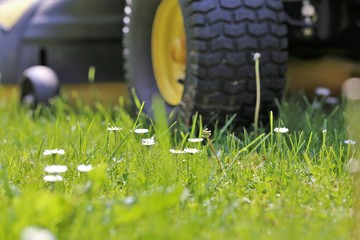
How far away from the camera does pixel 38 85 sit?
10.3 ft

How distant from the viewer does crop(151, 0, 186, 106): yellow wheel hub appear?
2.53 metres

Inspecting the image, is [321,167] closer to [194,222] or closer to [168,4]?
[194,222]

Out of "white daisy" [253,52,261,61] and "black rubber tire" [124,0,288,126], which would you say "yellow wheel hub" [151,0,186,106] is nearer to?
"black rubber tire" [124,0,288,126]

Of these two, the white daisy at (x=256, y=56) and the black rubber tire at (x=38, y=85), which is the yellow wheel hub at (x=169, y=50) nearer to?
the white daisy at (x=256, y=56)

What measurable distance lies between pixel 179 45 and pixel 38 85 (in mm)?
854

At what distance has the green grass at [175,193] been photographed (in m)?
1.16

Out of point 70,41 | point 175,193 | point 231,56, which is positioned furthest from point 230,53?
point 70,41

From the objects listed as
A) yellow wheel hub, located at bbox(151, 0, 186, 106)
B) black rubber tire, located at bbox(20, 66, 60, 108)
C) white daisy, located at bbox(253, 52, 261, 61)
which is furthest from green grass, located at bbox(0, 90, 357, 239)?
black rubber tire, located at bbox(20, 66, 60, 108)

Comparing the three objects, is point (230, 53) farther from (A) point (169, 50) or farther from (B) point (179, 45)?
(A) point (169, 50)

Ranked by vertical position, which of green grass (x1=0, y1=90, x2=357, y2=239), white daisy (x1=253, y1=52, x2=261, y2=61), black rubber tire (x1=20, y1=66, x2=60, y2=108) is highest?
white daisy (x1=253, y1=52, x2=261, y2=61)

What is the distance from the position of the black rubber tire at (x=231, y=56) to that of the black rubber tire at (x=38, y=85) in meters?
1.03

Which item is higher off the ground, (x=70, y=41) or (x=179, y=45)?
(x=179, y=45)

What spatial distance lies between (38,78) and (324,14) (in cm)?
120

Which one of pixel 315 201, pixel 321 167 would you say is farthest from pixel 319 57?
pixel 315 201
